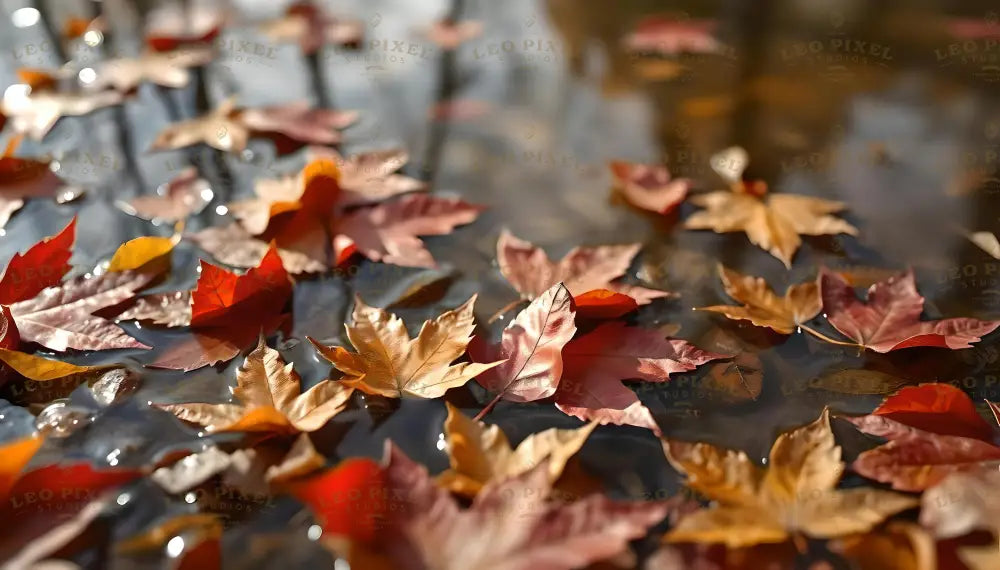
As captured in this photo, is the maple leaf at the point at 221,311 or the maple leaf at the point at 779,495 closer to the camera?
the maple leaf at the point at 779,495

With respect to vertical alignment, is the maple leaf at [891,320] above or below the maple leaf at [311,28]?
below

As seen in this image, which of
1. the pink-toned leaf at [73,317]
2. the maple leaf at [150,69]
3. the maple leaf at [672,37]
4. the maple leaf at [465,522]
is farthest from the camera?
the maple leaf at [672,37]

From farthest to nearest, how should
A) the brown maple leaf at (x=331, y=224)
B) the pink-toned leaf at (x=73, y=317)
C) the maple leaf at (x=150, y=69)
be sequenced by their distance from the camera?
the maple leaf at (x=150, y=69), the brown maple leaf at (x=331, y=224), the pink-toned leaf at (x=73, y=317)

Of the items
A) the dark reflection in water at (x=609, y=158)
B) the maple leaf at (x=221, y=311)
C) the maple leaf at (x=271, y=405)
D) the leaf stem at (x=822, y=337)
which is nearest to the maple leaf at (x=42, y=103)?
the dark reflection in water at (x=609, y=158)

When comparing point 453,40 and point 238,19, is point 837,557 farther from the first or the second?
point 238,19

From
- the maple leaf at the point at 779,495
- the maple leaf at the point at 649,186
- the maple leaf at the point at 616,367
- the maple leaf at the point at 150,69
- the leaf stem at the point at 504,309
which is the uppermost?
the maple leaf at the point at 150,69

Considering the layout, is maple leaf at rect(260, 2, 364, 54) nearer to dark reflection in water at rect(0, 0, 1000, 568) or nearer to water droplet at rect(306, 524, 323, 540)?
dark reflection in water at rect(0, 0, 1000, 568)

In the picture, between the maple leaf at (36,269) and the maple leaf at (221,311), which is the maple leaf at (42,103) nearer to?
the maple leaf at (36,269)
